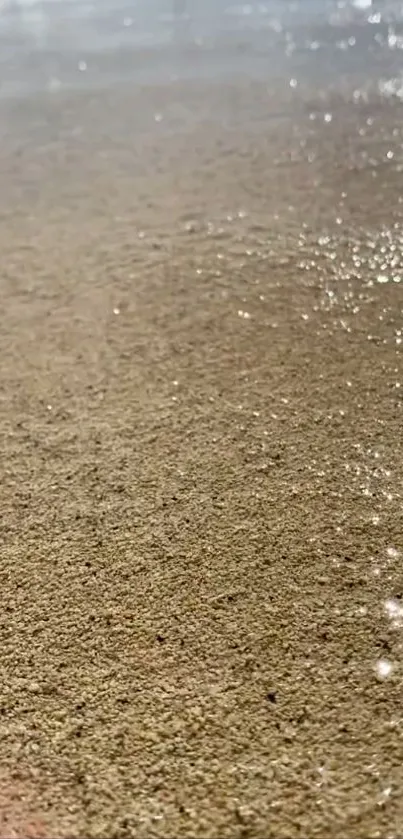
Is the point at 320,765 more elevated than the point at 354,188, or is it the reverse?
the point at 354,188

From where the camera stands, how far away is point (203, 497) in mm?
1423

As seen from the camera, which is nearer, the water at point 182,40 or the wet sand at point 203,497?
the wet sand at point 203,497

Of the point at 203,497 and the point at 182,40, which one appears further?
the point at 182,40

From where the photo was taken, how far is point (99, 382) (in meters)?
1.68

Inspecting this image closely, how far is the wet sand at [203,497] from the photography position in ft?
3.50

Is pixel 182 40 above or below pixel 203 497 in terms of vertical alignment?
above

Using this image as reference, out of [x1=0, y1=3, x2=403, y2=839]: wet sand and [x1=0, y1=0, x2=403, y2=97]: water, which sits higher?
[x1=0, y1=0, x2=403, y2=97]: water

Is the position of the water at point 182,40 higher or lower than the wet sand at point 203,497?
higher

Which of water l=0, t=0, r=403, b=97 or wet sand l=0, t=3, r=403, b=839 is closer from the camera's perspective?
wet sand l=0, t=3, r=403, b=839

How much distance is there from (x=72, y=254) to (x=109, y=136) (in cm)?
74

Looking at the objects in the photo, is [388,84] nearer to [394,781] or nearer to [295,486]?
[295,486]

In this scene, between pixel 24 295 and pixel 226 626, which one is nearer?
pixel 226 626

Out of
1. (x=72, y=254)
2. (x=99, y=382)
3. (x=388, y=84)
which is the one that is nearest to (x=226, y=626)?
(x=99, y=382)

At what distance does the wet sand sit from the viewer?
107 cm
